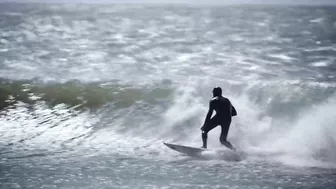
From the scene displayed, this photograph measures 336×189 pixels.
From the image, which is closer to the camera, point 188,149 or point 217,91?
point 217,91

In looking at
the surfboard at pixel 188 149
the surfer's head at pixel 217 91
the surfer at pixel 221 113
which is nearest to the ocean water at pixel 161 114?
the surfboard at pixel 188 149

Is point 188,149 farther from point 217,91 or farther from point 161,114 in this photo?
point 161,114

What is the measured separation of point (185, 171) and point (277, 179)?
Result: 1938 mm

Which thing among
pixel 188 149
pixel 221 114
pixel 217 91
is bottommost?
pixel 188 149

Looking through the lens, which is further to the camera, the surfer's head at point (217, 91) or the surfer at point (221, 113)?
the surfer at point (221, 113)

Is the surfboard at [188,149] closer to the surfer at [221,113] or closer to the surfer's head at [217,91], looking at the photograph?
the surfer at [221,113]

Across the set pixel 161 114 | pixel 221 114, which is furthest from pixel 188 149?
pixel 161 114

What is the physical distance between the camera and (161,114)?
15344 mm

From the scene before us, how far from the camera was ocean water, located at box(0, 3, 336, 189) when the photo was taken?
10.2 meters

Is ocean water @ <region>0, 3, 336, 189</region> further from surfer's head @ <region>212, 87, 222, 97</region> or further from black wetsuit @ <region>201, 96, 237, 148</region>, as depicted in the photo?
surfer's head @ <region>212, 87, 222, 97</region>

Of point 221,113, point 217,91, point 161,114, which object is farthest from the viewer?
point 161,114

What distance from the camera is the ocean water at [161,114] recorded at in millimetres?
10156

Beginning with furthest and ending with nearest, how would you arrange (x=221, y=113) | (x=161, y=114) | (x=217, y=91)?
(x=161, y=114) → (x=221, y=113) → (x=217, y=91)

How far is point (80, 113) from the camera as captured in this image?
15.9 m
